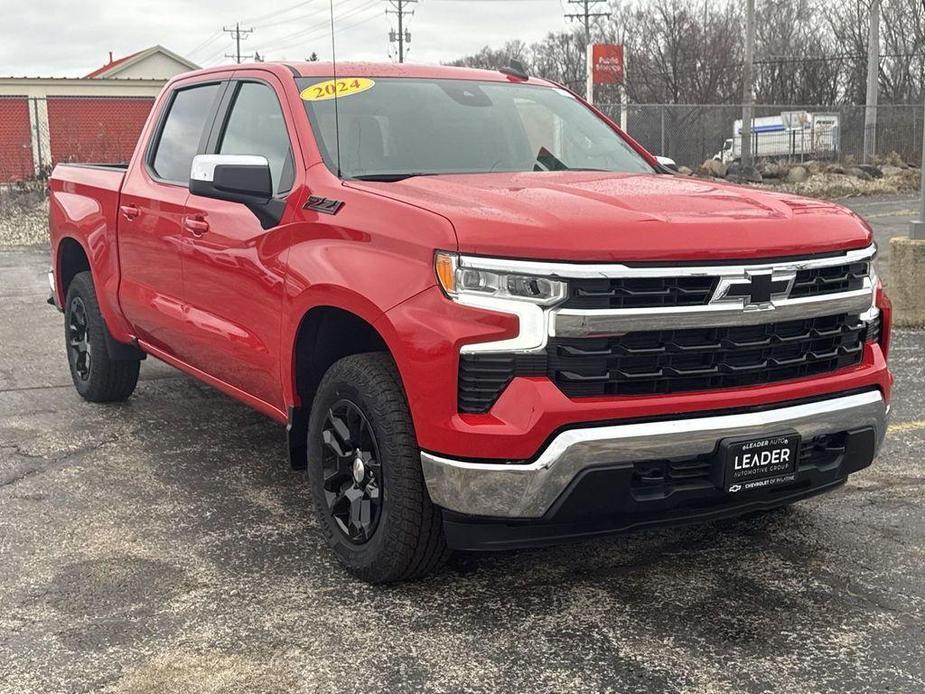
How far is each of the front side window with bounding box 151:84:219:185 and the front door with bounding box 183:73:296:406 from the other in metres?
0.25

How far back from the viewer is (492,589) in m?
3.59

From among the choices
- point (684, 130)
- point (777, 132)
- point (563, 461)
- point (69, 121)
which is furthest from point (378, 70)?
point (777, 132)

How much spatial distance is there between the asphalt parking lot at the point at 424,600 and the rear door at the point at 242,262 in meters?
0.66

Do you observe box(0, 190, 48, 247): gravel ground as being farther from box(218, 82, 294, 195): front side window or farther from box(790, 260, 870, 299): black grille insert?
box(790, 260, 870, 299): black grille insert

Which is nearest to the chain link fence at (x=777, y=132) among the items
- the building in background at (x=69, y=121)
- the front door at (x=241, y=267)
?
the building in background at (x=69, y=121)

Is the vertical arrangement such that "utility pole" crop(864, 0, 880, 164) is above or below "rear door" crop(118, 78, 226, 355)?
above

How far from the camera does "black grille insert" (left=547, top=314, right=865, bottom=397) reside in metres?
3.02

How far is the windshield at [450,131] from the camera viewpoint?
4.17m

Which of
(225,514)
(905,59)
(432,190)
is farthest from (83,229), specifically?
(905,59)

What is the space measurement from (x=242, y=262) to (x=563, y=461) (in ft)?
5.96

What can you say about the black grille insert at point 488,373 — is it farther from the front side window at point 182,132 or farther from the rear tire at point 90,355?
the rear tire at point 90,355

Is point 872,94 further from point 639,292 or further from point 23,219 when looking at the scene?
point 639,292

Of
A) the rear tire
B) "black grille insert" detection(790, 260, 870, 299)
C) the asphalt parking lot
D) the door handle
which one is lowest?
the asphalt parking lot

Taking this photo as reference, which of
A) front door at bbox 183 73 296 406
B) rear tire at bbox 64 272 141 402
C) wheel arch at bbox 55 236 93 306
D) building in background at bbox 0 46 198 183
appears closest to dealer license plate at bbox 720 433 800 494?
front door at bbox 183 73 296 406
